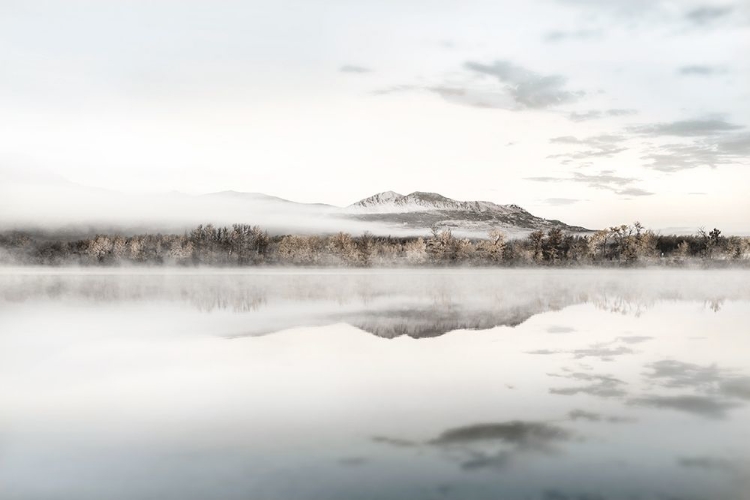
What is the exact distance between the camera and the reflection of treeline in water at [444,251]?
438ft

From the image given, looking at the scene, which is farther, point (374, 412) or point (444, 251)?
point (444, 251)

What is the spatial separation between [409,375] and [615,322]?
44.4ft

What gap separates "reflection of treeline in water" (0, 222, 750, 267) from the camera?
134 metres

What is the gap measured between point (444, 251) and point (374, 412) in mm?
128501

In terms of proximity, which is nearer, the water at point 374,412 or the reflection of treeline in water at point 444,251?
the water at point 374,412

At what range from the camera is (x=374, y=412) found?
10.3m

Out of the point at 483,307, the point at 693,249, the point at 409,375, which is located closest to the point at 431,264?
the point at 693,249

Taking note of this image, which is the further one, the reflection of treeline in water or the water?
the reflection of treeline in water

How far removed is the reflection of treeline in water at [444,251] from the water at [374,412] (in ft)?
369

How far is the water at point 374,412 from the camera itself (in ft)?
24.0

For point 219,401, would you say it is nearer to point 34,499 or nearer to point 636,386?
point 34,499

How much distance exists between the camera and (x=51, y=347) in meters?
17.4

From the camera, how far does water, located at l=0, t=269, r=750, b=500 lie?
7316mm

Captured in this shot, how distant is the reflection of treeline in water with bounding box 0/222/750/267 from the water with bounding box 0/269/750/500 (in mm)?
112335
